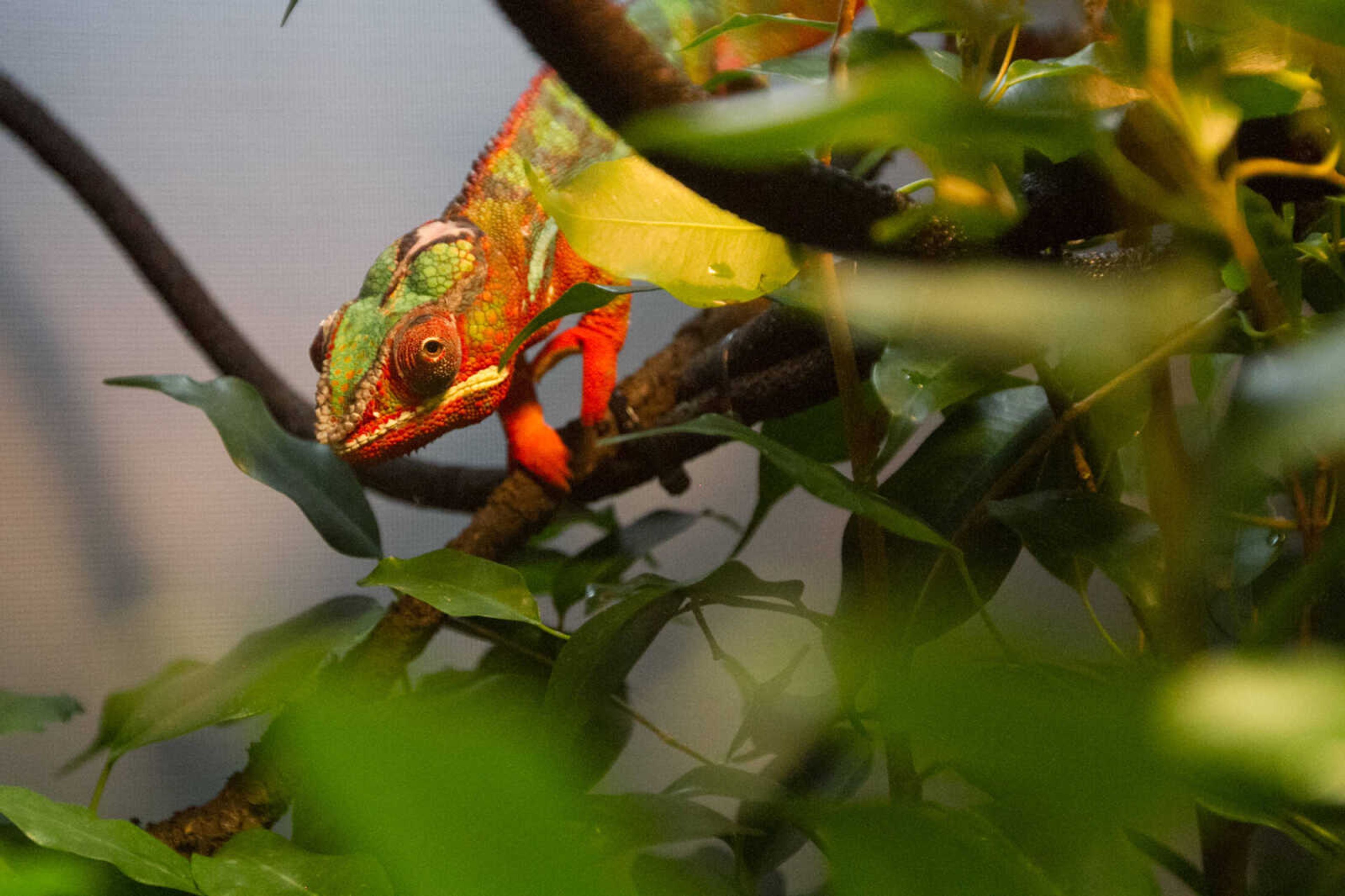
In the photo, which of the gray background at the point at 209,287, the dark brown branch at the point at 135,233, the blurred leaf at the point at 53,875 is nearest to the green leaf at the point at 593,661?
the blurred leaf at the point at 53,875

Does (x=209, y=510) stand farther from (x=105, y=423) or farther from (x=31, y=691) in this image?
(x=31, y=691)

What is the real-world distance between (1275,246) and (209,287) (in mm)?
1093

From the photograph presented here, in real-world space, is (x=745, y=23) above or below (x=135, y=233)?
below

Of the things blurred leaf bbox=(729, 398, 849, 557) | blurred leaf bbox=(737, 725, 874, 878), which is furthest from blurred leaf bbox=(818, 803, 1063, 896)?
blurred leaf bbox=(729, 398, 849, 557)

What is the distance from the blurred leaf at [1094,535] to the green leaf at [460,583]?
27cm

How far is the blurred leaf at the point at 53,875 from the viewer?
0.60ft

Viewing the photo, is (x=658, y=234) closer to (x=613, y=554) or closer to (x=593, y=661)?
(x=593, y=661)

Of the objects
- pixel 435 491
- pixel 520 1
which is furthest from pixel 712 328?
pixel 520 1

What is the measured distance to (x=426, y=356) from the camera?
0.85m

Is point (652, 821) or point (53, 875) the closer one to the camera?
point (53, 875)

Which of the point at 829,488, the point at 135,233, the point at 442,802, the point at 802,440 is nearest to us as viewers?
the point at 442,802

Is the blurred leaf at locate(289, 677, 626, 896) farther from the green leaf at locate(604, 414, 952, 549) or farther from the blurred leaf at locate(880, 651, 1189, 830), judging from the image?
the green leaf at locate(604, 414, 952, 549)

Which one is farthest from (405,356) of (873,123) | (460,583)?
(873,123)

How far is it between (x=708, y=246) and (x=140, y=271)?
864 millimetres
